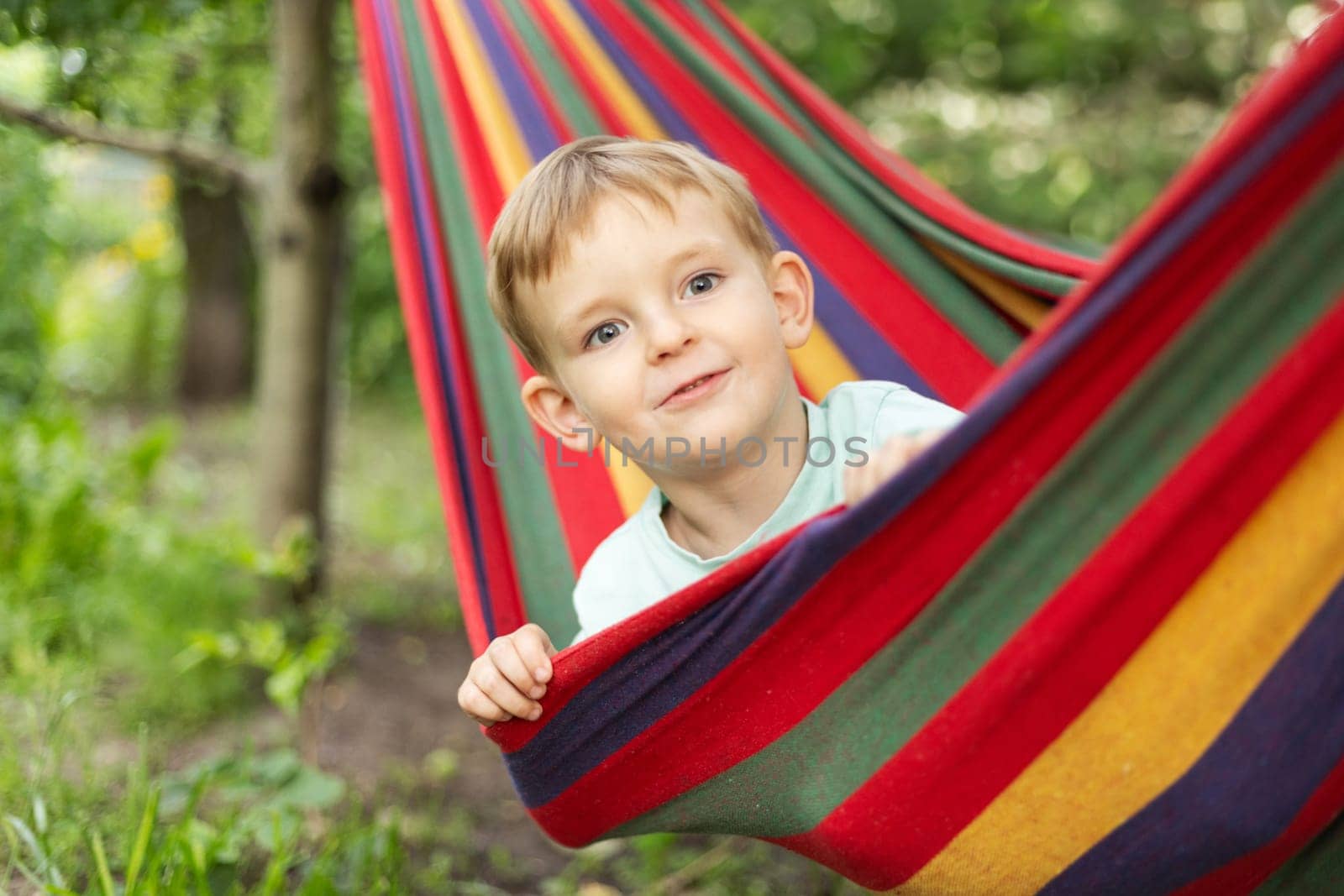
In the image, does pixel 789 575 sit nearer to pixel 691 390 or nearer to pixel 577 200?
pixel 691 390

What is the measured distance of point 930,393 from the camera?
165 cm

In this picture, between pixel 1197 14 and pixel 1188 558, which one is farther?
pixel 1197 14

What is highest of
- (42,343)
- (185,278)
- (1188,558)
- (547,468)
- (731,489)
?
(185,278)

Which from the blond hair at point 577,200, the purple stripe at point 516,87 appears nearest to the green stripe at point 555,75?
the purple stripe at point 516,87

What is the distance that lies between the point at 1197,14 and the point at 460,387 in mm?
4227

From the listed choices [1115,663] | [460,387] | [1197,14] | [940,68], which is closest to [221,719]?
[460,387]

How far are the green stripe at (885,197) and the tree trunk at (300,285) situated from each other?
85 cm

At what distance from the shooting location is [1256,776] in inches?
36.1

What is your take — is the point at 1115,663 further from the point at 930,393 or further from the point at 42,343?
the point at 42,343

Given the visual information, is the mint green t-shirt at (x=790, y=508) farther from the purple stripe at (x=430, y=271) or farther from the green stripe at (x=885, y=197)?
the green stripe at (x=885, y=197)

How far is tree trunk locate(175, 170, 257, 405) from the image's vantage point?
569cm

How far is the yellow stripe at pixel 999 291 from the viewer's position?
5.50ft

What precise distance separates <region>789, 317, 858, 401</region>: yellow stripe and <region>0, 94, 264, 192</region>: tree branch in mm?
1407

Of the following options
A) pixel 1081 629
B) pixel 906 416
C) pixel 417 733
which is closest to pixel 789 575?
pixel 1081 629
